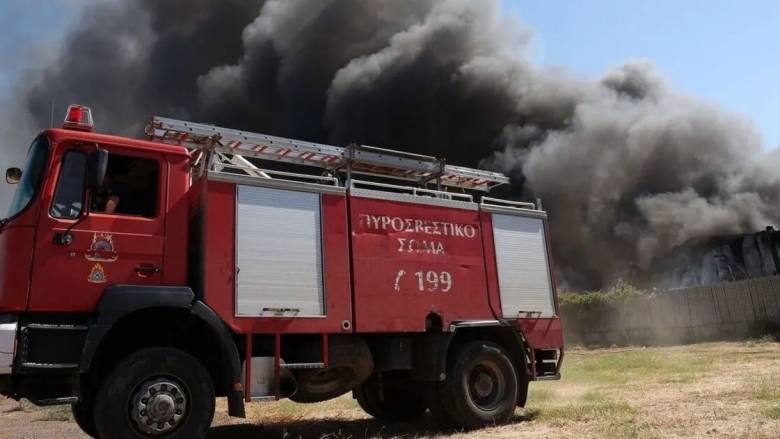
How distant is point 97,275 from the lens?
16.5ft

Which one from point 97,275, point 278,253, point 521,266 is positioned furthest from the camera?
point 521,266

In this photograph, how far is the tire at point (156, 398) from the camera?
185 inches

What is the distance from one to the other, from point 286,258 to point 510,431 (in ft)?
9.58

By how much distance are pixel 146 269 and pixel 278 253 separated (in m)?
1.19

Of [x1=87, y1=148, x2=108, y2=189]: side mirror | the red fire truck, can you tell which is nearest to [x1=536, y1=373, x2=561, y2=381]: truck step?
the red fire truck

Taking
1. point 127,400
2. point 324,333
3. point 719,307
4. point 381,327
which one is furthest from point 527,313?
point 719,307

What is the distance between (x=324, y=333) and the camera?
233 inches

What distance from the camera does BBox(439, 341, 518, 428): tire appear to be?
6578 millimetres

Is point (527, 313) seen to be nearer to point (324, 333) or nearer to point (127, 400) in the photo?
point (324, 333)

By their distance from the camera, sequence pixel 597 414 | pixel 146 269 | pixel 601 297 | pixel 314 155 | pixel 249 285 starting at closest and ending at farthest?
pixel 146 269, pixel 249 285, pixel 597 414, pixel 314 155, pixel 601 297

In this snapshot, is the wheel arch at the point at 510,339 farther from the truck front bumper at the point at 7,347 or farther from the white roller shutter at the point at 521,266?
the truck front bumper at the point at 7,347

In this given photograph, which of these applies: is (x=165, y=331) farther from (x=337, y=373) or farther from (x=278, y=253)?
(x=337, y=373)

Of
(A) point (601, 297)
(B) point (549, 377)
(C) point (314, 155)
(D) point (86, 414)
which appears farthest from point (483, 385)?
(A) point (601, 297)

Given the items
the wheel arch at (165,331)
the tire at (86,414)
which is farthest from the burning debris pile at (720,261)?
the tire at (86,414)
